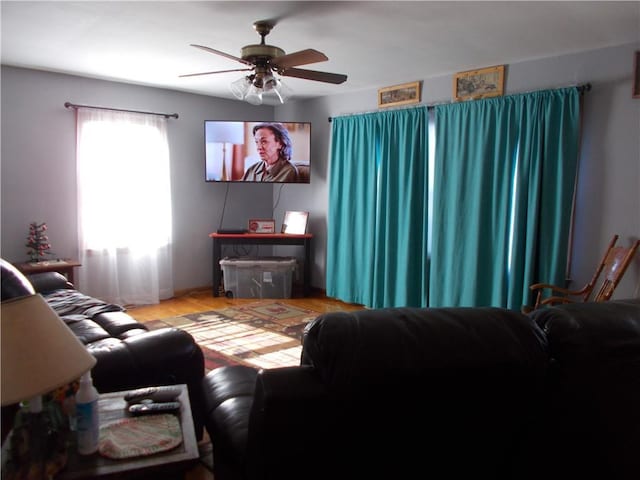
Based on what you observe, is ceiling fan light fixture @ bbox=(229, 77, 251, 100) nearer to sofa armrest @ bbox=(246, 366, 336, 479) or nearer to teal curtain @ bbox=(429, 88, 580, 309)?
teal curtain @ bbox=(429, 88, 580, 309)

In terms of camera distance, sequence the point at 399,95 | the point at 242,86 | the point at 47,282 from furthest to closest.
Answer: the point at 399,95, the point at 47,282, the point at 242,86

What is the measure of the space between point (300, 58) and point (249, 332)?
2421mm

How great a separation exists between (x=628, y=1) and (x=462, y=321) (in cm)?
246

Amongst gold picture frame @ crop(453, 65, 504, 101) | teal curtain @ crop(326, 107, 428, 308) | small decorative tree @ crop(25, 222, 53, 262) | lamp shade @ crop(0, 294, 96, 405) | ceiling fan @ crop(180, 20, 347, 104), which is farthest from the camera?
teal curtain @ crop(326, 107, 428, 308)

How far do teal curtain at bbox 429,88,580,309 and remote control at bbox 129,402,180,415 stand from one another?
3.06 meters

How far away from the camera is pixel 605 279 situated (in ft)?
11.1

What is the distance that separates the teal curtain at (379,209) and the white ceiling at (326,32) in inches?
27.1

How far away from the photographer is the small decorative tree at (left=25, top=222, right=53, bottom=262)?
170 inches

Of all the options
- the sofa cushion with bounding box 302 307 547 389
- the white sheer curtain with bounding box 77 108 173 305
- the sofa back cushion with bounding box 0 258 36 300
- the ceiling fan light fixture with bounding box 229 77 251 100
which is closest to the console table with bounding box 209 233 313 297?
the white sheer curtain with bounding box 77 108 173 305

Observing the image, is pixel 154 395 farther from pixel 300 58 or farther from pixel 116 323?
pixel 300 58

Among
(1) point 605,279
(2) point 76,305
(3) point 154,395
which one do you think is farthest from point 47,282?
Result: (1) point 605,279

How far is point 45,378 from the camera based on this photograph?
1.01 metres

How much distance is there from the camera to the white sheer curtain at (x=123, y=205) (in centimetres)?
473

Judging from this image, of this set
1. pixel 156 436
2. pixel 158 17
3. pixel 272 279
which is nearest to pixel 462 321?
pixel 156 436
